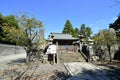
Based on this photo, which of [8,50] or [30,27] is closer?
[30,27]

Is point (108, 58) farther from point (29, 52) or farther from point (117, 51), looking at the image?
point (29, 52)

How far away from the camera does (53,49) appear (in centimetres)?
2127

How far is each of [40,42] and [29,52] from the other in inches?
71.0

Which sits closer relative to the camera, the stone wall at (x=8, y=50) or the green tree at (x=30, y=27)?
the green tree at (x=30, y=27)

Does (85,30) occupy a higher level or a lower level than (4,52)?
higher

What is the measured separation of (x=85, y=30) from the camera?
235 ft

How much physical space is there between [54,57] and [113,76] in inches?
298

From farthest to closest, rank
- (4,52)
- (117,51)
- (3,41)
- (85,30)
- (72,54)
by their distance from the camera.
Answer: (85,30) → (3,41) → (4,52) → (117,51) → (72,54)

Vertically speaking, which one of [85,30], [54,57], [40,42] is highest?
[85,30]

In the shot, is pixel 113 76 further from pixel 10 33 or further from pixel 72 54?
pixel 10 33

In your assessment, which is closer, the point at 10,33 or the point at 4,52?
the point at 10,33

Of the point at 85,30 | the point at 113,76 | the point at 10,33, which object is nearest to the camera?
the point at 113,76

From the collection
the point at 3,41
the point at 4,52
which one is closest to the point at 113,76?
the point at 4,52

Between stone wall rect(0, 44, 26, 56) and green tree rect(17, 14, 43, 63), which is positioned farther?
stone wall rect(0, 44, 26, 56)
